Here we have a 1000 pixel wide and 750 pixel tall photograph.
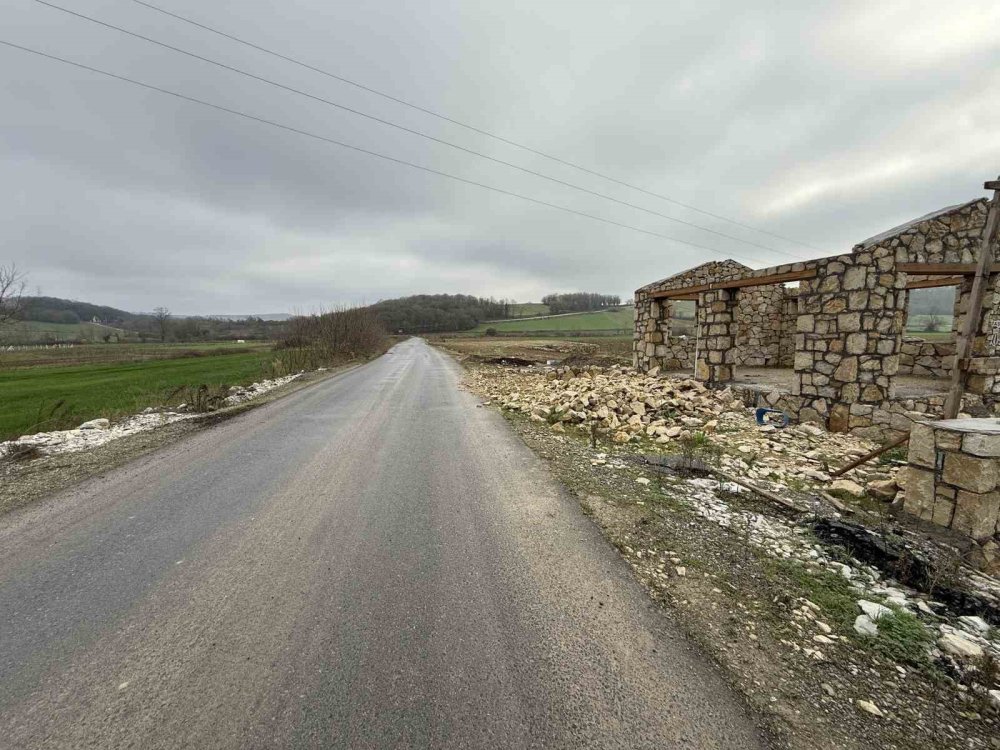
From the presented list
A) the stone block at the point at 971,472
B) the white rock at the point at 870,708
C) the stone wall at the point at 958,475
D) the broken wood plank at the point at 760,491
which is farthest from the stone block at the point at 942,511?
the white rock at the point at 870,708

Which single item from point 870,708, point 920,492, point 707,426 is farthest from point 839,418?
point 870,708

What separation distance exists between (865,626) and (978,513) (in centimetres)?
225

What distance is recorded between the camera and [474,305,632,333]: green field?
72.8 meters

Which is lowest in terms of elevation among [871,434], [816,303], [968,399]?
[871,434]

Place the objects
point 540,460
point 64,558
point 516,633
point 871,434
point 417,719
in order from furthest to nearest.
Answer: point 871,434, point 540,460, point 64,558, point 516,633, point 417,719

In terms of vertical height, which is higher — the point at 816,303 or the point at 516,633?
the point at 816,303

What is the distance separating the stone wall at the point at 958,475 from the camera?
3.38 meters

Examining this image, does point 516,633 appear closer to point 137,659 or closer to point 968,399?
point 137,659

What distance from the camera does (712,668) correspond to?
83.9 inches

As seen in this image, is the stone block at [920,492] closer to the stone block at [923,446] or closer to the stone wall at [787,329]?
the stone block at [923,446]

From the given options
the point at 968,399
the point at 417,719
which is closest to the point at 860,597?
the point at 417,719

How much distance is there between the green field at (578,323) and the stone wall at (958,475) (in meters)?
66.9

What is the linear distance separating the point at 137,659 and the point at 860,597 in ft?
15.8

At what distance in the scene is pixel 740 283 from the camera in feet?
30.6
